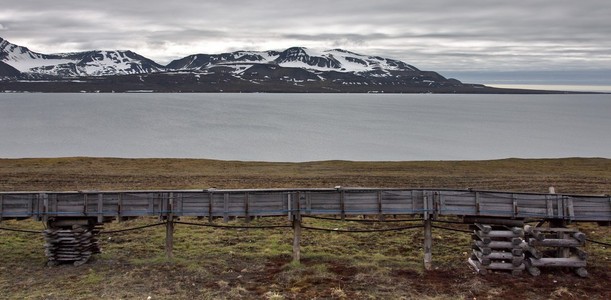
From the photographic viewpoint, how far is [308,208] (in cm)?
2238

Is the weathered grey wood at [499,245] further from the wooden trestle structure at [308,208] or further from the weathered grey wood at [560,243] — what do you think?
the weathered grey wood at [560,243]

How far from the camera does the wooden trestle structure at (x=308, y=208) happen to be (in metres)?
21.6

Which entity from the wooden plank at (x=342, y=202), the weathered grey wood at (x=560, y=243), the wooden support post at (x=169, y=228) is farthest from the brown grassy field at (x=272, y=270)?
the wooden plank at (x=342, y=202)

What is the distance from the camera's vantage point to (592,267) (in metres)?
22.0

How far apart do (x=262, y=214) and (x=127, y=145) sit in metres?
84.7

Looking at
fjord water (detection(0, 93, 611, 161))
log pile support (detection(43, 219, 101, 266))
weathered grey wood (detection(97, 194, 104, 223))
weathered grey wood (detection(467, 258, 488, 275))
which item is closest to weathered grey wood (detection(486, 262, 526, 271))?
weathered grey wood (detection(467, 258, 488, 275))

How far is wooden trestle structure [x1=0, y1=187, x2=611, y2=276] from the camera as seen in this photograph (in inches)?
851

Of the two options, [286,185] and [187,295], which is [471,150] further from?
[187,295]

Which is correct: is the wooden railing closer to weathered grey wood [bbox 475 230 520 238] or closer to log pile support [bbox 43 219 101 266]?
log pile support [bbox 43 219 101 266]

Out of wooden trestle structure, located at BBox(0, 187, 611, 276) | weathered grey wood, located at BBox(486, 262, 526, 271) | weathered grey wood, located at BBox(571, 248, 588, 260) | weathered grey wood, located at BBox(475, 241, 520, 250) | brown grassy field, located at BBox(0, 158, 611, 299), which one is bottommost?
→ brown grassy field, located at BBox(0, 158, 611, 299)

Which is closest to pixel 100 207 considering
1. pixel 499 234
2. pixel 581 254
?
pixel 499 234

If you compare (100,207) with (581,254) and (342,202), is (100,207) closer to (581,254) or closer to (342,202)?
(342,202)

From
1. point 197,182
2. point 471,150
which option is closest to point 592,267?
point 197,182

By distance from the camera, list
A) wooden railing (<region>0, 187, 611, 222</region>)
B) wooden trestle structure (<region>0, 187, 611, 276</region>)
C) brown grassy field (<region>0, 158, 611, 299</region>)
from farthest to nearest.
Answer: wooden railing (<region>0, 187, 611, 222</region>) → wooden trestle structure (<region>0, 187, 611, 276</region>) → brown grassy field (<region>0, 158, 611, 299</region>)
